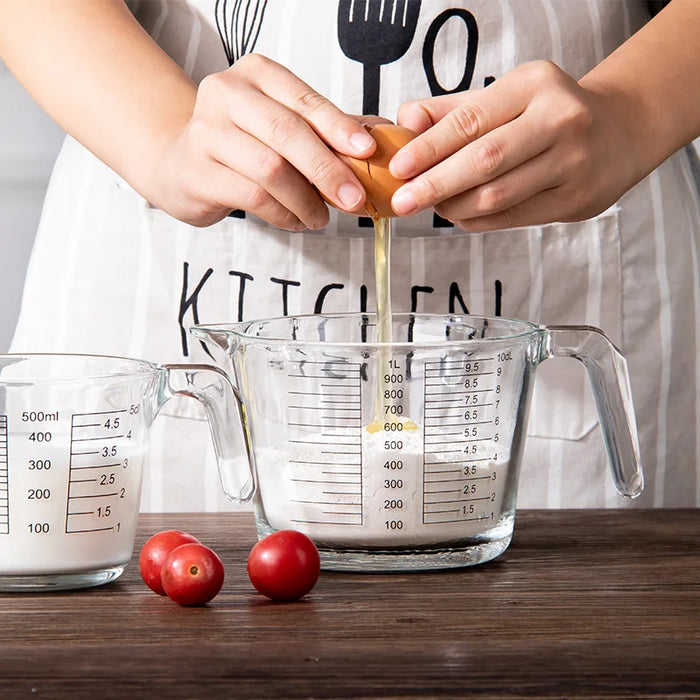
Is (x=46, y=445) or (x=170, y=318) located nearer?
(x=46, y=445)

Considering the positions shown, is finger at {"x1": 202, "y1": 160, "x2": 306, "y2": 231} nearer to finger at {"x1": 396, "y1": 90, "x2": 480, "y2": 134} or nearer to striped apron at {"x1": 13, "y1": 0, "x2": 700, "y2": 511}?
finger at {"x1": 396, "y1": 90, "x2": 480, "y2": 134}

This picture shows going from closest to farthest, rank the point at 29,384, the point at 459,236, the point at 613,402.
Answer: the point at 29,384
the point at 613,402
the point at 459,236

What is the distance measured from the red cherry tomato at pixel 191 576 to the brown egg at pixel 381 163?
0.81ft

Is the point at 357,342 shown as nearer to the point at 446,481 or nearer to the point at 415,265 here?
the point at 446,481

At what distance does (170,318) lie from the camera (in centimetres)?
A: 101

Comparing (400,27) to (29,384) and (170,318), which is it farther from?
(29,384)

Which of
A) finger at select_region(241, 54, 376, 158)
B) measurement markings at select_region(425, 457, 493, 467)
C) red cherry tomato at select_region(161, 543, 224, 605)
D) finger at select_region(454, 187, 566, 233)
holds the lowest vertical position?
red cherry tomato at select_region(161, 543, 224, 605)

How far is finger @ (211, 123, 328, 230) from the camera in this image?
0.68 metres

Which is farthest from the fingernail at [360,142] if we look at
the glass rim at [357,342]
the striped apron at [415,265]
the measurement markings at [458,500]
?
the striped apron at [415,265]

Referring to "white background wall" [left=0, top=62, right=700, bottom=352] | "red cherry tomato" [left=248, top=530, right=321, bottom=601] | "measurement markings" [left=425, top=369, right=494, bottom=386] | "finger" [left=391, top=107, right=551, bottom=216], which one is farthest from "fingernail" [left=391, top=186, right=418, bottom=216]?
"white background wall" [left=0, top=62, right=700, bottom=352]

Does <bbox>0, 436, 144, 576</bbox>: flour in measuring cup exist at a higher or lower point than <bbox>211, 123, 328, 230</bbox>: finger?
lower

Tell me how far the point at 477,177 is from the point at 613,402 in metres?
0.18

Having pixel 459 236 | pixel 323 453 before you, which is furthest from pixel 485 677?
pixel 459 236

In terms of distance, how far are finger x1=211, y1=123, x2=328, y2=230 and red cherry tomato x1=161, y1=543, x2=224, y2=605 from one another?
0.79 ft
